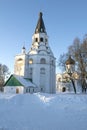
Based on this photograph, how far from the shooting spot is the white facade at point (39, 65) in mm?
49037

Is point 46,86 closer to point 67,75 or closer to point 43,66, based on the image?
point 43,66

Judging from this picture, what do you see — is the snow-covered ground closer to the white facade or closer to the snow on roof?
the snow on roof

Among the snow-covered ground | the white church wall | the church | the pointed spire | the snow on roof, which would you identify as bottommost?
the snow-covered ground

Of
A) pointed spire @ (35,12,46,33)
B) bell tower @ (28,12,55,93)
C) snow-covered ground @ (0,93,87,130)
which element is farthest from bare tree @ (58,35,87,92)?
pointed spire @ (35,12,46,33)

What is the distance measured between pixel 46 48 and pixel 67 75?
17.4 m

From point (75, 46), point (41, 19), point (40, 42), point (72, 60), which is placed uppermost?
point (41, 19)

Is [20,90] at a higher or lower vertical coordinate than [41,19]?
lower

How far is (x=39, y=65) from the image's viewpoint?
4925cm

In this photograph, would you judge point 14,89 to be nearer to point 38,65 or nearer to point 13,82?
point 13,82

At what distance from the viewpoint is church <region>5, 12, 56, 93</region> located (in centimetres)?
4894

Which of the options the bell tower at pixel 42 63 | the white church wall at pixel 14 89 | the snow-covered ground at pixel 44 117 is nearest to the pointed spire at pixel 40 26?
the bell tower at pixel 42 63

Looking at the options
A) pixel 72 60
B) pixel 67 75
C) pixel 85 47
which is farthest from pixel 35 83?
pixel 85 47

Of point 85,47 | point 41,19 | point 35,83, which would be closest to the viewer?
point 85,47

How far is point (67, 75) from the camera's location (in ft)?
120
